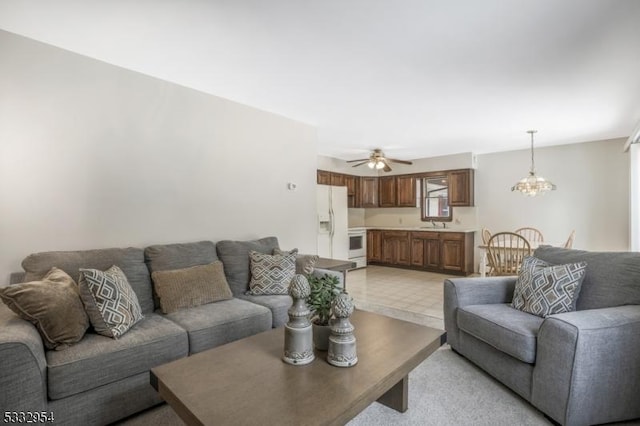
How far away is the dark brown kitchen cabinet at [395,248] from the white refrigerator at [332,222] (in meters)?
1.20

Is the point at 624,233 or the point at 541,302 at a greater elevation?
the point at 624,233

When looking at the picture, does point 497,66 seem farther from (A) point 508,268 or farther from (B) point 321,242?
(B) point 321,242

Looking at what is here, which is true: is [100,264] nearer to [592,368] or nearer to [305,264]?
[305,264]

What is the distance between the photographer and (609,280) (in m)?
2.19

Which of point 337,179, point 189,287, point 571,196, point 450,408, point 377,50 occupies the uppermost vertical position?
point 377,50

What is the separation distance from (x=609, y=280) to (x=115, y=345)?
3.12m

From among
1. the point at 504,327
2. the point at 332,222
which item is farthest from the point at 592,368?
the point at 332,222

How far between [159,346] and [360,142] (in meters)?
4.24

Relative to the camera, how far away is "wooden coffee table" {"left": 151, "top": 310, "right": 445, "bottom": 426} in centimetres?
120

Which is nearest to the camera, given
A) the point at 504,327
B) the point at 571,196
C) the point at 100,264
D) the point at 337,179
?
the point at 504,327

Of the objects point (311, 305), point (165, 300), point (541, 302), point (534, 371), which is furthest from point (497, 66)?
point (165, 300)

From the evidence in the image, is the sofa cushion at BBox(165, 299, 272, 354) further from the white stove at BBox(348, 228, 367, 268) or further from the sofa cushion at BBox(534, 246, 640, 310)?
the white stove at BBox(348, 228, 367, 268)

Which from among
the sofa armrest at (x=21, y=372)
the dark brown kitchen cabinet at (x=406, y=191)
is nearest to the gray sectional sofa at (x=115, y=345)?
the sofa armrest at (x=21, y=372)

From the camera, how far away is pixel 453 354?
2742 millimetres
